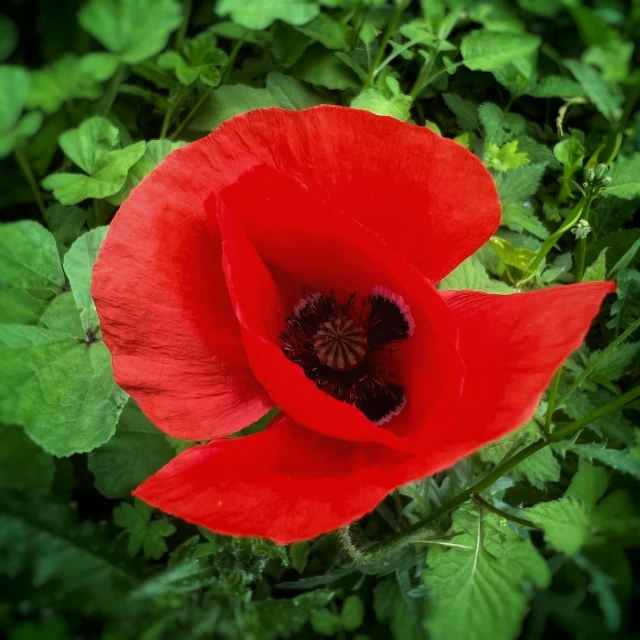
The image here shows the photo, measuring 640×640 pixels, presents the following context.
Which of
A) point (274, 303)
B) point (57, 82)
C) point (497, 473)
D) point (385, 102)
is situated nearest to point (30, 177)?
point (57, 82)

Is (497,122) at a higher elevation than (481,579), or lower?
higher

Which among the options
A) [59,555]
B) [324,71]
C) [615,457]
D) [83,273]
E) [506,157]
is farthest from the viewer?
[324,71]

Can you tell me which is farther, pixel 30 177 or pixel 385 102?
pixel 385 102

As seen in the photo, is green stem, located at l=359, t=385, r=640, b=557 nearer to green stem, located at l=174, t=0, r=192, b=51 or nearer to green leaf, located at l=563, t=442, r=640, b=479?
green leaf, located at l=563, t=442, r=640, b=479

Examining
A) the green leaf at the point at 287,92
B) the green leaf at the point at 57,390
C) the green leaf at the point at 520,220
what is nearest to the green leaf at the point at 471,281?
the green leaf at the point at 520,220

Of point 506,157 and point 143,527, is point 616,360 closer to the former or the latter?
point 506,157

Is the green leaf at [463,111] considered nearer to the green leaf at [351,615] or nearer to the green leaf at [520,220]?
the green leaf at [520,220]

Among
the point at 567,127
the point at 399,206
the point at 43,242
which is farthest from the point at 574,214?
the point at 43,242
